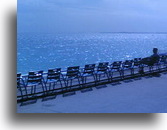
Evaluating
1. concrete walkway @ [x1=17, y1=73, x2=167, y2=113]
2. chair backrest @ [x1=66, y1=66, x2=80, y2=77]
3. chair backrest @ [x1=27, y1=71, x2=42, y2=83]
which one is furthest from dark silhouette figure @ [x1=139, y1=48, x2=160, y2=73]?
chair backrest @ [x1=27, y1=71, x2=42, y2=83]

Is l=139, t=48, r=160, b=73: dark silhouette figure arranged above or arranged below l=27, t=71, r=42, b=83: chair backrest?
above

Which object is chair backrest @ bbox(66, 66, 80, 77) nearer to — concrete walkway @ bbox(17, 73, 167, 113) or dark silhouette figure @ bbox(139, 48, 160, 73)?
concrete walkway @ bbox(17, 73, 167, 113)

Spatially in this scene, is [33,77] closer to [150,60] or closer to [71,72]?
[71,72]

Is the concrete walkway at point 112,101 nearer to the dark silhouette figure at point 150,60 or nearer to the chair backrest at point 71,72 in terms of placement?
the chair backrest at point 71,72

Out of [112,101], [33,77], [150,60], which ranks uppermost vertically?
[150,60]

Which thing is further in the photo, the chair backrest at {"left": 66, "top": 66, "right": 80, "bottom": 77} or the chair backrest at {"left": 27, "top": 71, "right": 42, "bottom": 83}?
the chair backrest at {"left": 66, "top": 66, "right": 80, "bottom": 77}

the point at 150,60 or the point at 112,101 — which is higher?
the point at 150,60

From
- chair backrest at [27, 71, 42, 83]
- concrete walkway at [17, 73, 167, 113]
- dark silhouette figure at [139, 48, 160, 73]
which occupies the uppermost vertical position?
dark silhouette figure at [139, 48, 160, 73]

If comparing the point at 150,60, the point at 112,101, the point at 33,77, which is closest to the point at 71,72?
the point at 33,77

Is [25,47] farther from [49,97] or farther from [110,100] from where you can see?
[110,100]

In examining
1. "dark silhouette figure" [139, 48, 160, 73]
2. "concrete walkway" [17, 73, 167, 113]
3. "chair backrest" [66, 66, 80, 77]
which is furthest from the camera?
"dark silhouette figure" [139, 48, 160, 73]

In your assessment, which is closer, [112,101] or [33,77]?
[112,101]

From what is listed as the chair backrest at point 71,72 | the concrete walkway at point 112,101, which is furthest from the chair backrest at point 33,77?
the chair backrest at point 71,72

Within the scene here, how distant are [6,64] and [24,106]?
1224 mm
